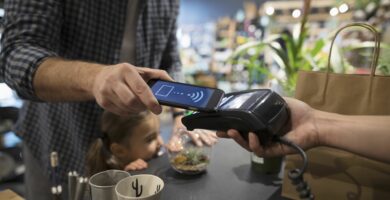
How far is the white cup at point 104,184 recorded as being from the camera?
54 centimetres

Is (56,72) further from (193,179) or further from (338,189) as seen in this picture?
(338,189)

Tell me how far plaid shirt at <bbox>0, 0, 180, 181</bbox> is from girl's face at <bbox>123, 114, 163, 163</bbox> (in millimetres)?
165

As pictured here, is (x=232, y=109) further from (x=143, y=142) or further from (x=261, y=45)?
(x=261, y=45)

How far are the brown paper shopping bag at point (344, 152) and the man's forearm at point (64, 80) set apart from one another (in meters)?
0.45

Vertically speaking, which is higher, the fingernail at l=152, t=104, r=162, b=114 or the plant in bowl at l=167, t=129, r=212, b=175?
the fingernail at l=152, t=104, r=162, b=114

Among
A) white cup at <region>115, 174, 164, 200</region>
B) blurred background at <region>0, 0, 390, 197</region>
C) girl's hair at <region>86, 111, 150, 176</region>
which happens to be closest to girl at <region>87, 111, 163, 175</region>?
girl's hair at <region>86, 111, 150, 176</region>

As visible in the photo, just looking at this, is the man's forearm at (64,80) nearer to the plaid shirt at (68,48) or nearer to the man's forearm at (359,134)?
the plaid shirt at (68,48)

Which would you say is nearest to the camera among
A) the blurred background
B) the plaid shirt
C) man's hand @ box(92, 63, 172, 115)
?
man's hand @ box(92, 63, 172, 115)

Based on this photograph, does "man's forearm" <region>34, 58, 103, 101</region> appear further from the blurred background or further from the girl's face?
the girl's face

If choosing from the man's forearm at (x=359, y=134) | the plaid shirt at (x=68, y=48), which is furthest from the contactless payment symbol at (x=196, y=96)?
the plaid shirt at (x=68, y=48)

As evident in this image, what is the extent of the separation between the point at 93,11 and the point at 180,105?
59cm

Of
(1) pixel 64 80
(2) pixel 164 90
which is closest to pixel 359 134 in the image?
(2) pixel 164 90

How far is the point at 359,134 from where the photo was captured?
589mm

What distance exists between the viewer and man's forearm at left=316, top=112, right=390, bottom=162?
0.56 metres
